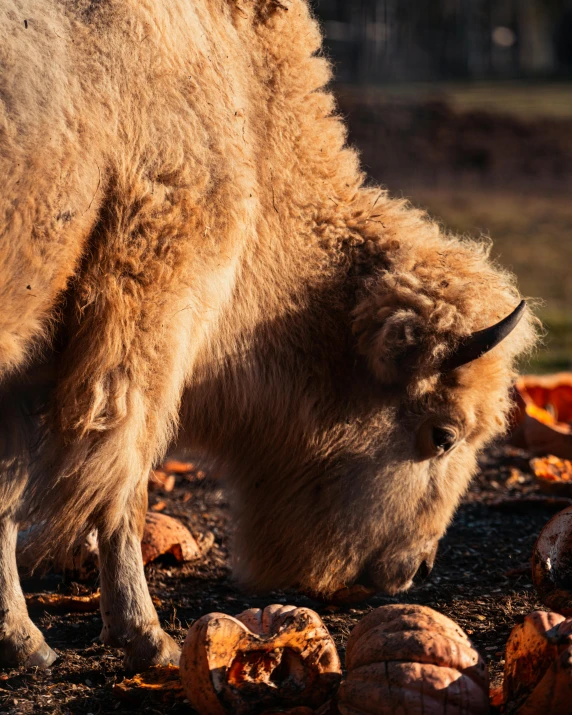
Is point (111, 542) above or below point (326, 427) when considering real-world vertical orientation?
below

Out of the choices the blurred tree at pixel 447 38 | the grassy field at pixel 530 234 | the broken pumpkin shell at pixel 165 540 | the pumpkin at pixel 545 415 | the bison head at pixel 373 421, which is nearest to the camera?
the bison head at pixel 373 421

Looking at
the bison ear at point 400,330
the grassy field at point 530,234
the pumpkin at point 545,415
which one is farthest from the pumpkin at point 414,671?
the grassy field at point 530,234

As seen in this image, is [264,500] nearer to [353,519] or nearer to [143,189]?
[353,519]

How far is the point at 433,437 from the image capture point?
13.0ft

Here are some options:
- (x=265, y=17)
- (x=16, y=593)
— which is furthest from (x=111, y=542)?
(x=265, y=17)

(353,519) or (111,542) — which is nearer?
(111,542)

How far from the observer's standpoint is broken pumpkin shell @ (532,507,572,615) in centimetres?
345

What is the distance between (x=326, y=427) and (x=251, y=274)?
2.42 ft

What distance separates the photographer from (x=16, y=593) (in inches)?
144

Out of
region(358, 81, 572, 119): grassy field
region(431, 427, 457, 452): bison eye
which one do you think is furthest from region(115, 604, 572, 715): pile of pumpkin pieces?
region(358, 81, 572, 119): grassy field

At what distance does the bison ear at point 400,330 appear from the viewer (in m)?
3.75

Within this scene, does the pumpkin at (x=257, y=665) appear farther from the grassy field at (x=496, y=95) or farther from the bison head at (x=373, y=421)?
the grassy field at (x=496, y=95)

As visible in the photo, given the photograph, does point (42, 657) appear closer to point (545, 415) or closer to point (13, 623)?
point (13, 623)

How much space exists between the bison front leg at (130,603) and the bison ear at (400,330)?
42.0 inches
